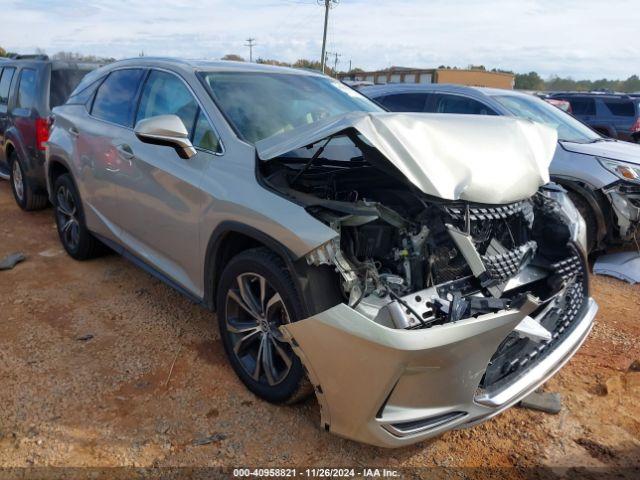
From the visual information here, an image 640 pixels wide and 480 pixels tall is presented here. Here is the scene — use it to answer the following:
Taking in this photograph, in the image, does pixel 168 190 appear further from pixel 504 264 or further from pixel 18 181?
pixel 18 181

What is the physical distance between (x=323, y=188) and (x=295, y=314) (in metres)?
0.80

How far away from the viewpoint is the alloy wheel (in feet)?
22.0

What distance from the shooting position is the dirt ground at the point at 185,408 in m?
2.57

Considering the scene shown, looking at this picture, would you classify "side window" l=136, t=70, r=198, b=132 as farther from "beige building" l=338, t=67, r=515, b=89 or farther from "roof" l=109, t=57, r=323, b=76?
"beige building" l=338, t=67, r=515, b=89

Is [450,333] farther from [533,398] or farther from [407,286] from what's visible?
[533,398]

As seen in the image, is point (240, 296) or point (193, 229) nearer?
point (240, 296)

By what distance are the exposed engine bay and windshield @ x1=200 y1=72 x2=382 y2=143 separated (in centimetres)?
30

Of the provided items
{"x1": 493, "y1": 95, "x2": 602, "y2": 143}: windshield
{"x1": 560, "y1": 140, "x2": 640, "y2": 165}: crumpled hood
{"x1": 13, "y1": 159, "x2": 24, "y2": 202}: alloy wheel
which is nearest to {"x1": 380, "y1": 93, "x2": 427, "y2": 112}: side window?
{"x1": 493, "y1": 95, "x2": 602, "y2": 143}: windshield

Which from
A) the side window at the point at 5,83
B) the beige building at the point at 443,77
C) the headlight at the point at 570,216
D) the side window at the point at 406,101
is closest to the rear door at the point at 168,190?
the headlight at the point at 570,216

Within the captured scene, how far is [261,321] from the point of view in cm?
284

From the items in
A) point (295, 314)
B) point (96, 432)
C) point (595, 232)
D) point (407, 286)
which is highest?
point (407, 286)

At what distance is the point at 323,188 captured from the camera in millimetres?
2906

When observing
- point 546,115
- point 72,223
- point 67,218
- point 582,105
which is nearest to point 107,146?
point 72,223

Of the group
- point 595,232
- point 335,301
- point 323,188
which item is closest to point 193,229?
point 323,188
